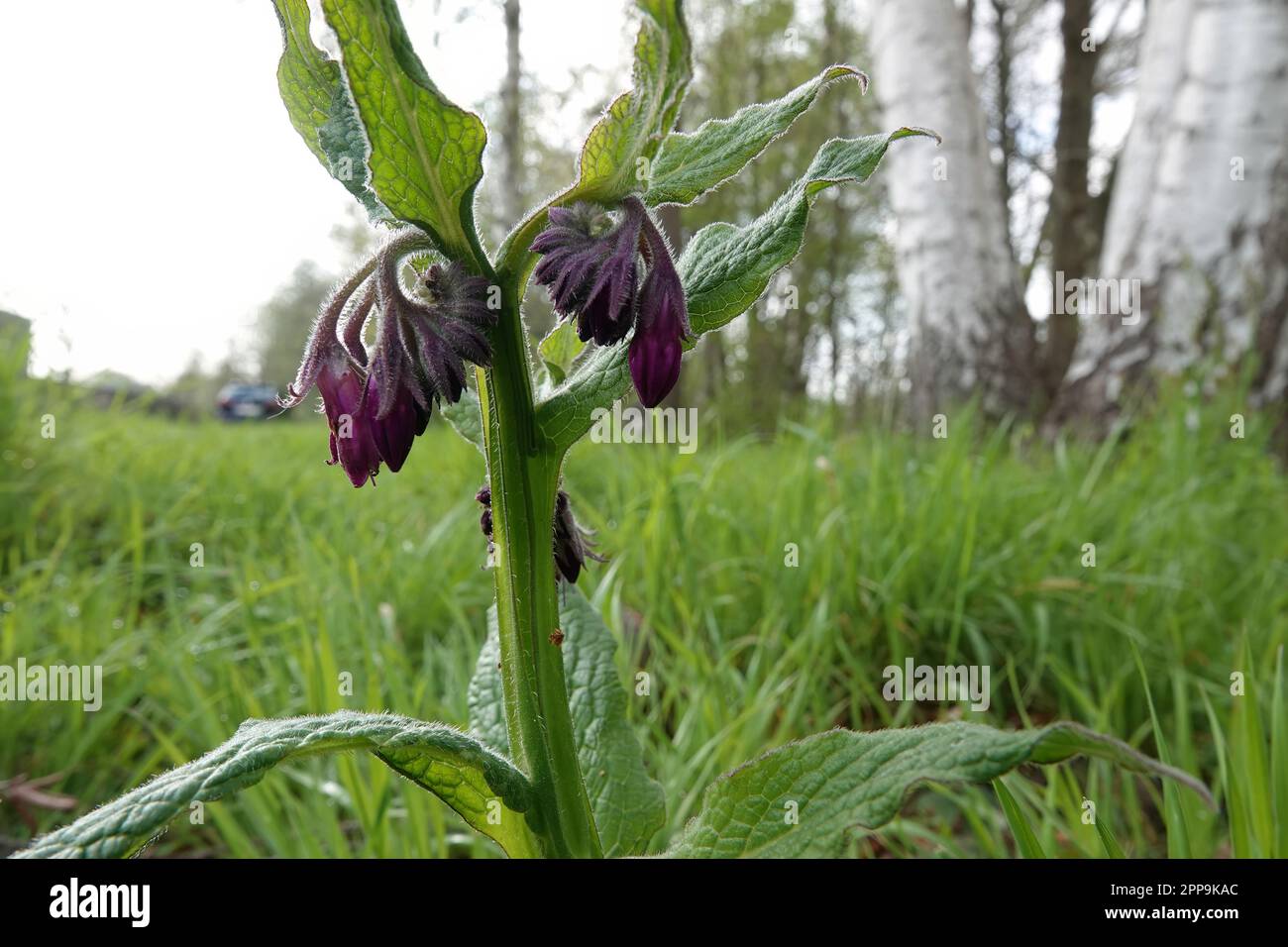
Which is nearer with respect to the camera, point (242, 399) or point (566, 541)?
point (566, 541)

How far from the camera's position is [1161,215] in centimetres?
512

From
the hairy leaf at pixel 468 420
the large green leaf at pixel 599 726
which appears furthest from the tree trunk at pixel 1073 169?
the hairy leaf at pixel 468 420

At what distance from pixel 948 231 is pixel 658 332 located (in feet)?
18.2

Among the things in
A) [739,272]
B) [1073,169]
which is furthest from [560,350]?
[1073,169]

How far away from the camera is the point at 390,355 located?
759 mm

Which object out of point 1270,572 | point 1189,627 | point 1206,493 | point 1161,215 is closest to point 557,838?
point 1189,627

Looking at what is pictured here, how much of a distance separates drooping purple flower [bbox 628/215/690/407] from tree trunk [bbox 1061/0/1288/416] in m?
4.69

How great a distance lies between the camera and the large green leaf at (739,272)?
0.81m

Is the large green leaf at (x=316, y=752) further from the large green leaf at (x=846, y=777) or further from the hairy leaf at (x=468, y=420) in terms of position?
the hairy leaf at (x=468, y=420)

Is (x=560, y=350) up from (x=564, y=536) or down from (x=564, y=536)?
up

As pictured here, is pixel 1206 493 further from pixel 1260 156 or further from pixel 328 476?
pixel 328 476

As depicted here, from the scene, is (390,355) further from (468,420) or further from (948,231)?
(948,231)

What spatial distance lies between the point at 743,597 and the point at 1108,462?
275 cm
